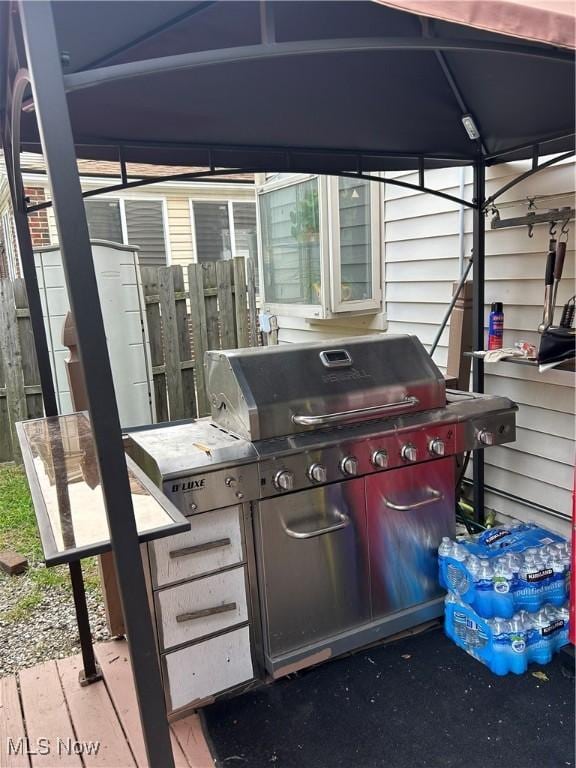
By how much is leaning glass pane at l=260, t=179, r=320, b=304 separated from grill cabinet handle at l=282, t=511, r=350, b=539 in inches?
89.3

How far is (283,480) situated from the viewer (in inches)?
82.7

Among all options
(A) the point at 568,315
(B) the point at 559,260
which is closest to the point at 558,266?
(B) the point at 559,260

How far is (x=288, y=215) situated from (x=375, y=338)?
2.41 metres

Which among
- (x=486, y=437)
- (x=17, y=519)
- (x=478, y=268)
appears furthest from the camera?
(x=17, y=519)

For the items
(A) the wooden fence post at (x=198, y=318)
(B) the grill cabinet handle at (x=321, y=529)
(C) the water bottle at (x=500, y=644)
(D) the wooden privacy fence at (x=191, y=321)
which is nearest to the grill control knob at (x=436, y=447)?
(B) the grill cabinet handle at (x=321, y=529)

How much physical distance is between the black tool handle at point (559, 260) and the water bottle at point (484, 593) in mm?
1439

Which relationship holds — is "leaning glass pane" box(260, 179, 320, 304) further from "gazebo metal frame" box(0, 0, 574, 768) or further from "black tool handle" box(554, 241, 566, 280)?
"gazebo metal frame" box(0, 0, 574, 768)

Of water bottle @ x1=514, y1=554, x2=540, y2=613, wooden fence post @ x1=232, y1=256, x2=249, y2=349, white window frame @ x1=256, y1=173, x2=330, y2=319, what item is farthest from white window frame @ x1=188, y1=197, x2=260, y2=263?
water bottle @ x1=514, y1=554, x2=540, y2=613

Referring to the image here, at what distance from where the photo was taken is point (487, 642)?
2348 mm

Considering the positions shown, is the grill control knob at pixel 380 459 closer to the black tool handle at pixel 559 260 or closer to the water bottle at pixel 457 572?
the water bottle at pixel 457 572

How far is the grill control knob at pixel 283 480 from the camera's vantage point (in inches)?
82.6

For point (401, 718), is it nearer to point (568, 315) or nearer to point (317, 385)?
point (317, 385)

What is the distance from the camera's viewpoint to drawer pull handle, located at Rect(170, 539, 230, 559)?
2.03 meters

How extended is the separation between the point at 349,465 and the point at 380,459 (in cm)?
15
